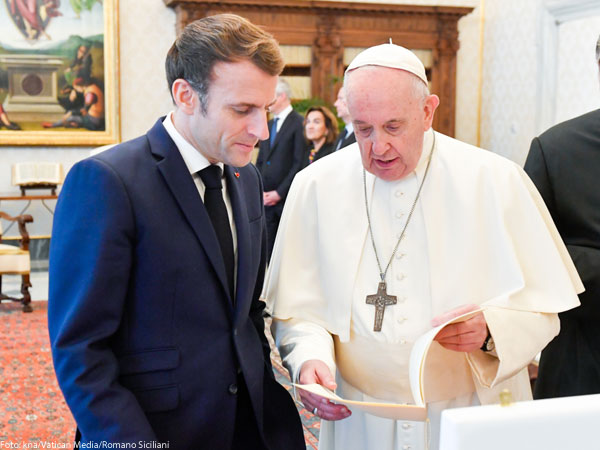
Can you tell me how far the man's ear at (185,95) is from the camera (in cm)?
183

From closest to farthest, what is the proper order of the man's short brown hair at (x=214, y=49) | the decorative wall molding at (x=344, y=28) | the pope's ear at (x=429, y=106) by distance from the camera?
the man's short brown hair at (x=214, y=49) → the pope's ear at (x=429, y=106) → the decorative wall molding at (x=344, y=28)

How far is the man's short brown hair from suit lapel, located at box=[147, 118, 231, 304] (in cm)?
15

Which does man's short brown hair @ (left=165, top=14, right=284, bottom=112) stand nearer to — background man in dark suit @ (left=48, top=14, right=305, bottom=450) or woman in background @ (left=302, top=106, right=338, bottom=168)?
background man in dark suit @ (left=48, top=14, right=305, bottom=450)

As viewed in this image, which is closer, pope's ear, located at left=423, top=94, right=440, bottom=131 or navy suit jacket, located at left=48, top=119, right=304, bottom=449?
navy suit jacket, located at left=48, top=119, right=304, bottom=449

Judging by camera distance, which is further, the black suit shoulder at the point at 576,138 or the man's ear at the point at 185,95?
the black suit shoulder at the point at 576,138

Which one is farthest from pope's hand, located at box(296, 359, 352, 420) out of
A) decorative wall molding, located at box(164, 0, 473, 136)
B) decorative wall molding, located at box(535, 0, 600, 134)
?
decorative wall molding, located at box(535, 0, 600, 134)

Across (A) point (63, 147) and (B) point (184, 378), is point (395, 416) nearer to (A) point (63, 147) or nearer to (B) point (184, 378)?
(B) point (184, 378)

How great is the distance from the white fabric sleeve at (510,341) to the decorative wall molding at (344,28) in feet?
29.2

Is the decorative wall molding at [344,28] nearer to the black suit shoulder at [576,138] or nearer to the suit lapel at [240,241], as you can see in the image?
the black suit shoulder at [576,138]

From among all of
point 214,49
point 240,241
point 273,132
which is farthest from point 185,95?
point 273,132

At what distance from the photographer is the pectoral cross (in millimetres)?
2188

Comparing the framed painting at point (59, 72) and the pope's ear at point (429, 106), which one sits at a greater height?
the framed painting at point (59, 72)

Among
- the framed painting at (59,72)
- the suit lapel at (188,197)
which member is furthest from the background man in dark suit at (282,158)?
the suit lapel at (188,197)

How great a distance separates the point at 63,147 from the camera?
10508 mm
